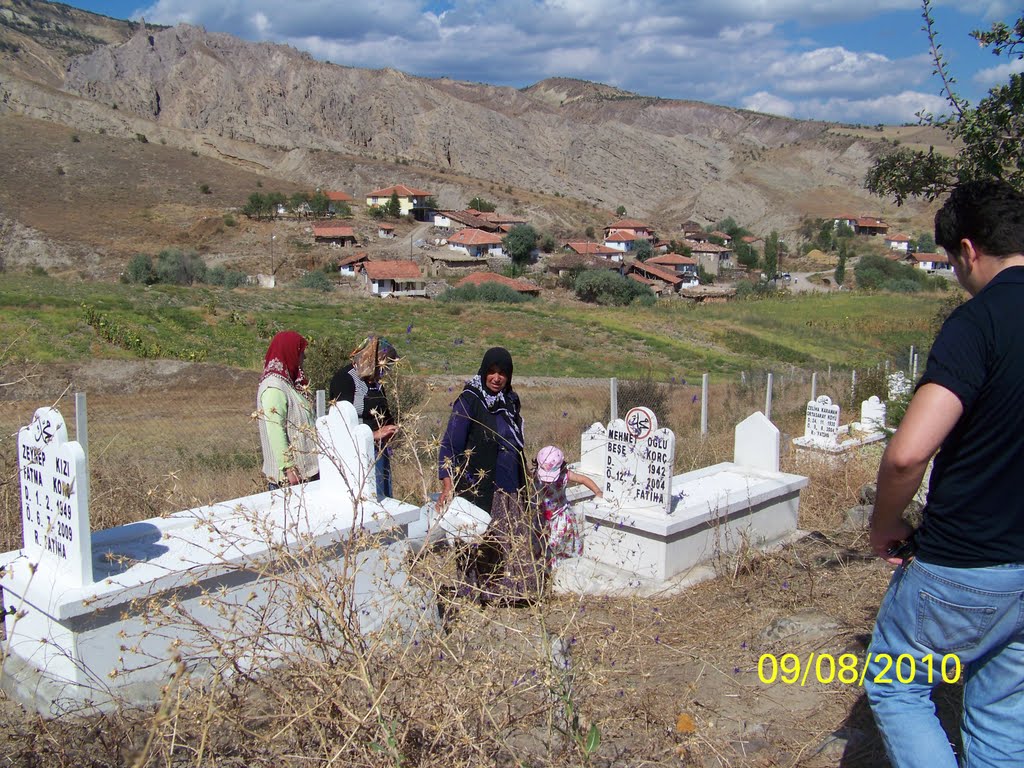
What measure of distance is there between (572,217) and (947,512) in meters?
90.4

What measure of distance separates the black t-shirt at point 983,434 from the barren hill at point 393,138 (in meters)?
92.0

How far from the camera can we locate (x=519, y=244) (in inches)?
2741

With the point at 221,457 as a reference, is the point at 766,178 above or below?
above

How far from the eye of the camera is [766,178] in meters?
117

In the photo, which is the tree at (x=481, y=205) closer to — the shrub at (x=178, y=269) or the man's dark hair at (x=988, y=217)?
the shrub at (x=178, y=269)

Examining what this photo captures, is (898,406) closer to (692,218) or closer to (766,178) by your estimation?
(692,218)

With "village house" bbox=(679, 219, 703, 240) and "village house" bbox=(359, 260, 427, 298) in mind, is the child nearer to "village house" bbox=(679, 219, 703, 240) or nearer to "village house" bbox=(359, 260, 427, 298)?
"village house" bbox=(359, 260, 427, 298)

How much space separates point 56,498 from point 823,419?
27.4 feet

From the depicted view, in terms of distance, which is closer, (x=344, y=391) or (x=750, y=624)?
(x=750, y=624)

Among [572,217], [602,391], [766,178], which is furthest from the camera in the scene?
[766,178]

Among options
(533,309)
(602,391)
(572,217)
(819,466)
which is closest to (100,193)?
(533,309)

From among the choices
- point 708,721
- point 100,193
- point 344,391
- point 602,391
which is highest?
point 100,193

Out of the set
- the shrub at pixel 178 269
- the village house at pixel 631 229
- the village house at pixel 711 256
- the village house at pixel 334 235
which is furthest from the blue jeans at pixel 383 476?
the village house at pixel 631 229

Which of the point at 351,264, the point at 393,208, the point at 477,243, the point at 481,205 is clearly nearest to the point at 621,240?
the point at 481,205
